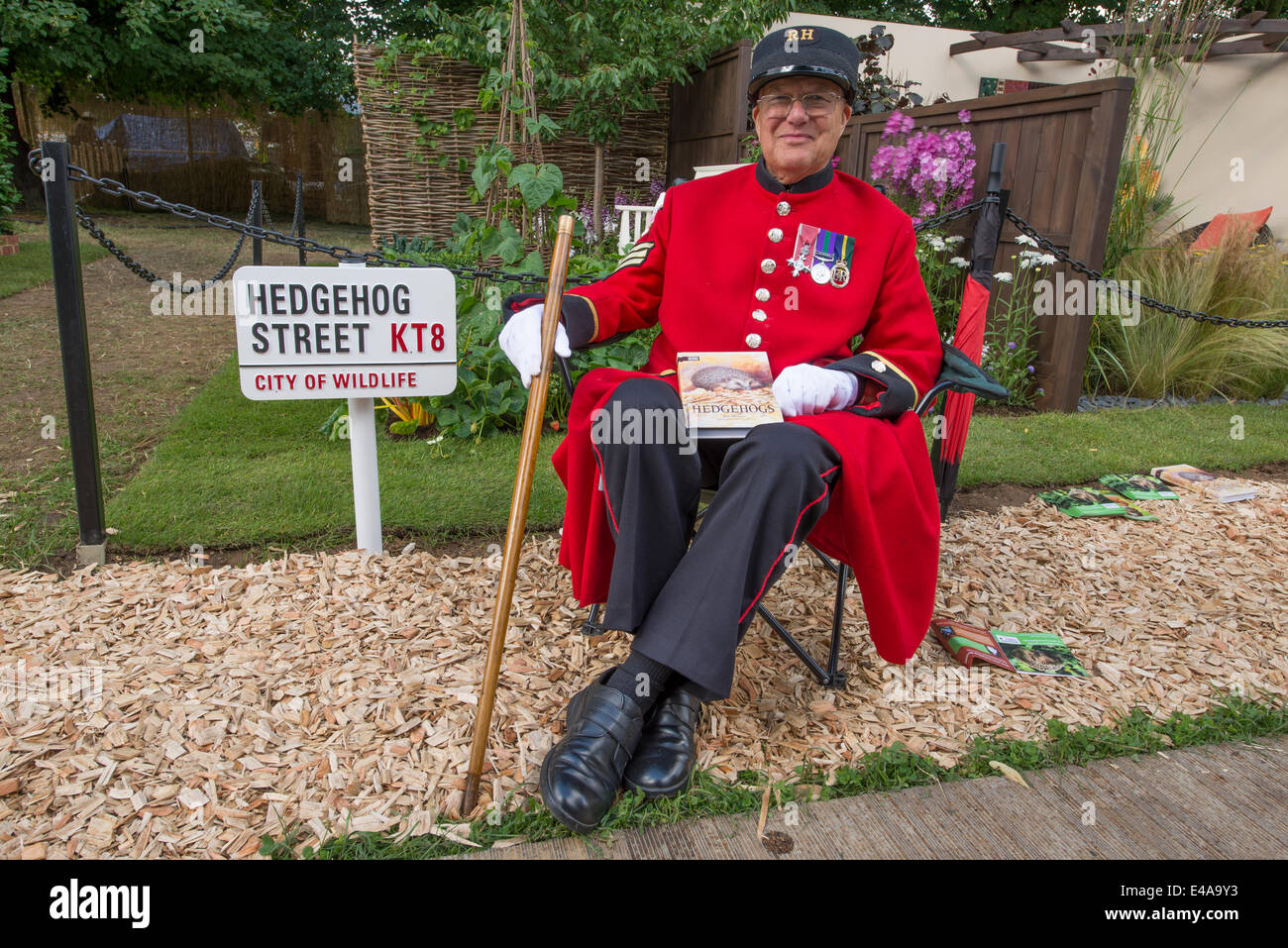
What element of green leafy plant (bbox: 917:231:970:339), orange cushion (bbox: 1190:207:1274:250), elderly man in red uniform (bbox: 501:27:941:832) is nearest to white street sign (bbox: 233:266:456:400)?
elderly man in red uniform (bbox: 501:27:941:832)

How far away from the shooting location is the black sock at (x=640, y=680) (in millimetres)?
1817

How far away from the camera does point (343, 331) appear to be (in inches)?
102

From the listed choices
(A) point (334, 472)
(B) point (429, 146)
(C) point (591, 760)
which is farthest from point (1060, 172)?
(B) point (429, 146)

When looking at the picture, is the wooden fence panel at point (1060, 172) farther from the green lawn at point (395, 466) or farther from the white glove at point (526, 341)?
the white glove at point (526, 341)

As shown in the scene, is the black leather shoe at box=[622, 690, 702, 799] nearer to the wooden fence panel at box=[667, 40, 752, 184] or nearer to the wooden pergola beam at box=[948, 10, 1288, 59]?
the wooden fence panel at box=[667, 40, 752, 184]

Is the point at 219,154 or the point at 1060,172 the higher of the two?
the point at 219,154

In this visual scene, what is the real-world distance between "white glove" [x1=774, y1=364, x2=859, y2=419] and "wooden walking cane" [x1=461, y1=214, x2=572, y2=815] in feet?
1.85

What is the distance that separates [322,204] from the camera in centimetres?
1786

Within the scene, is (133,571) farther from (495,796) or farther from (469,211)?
(469,211)

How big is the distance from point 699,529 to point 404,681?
921 mm

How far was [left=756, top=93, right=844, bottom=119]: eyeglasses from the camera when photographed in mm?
2105

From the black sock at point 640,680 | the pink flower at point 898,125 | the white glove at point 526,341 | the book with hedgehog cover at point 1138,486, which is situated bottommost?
the book with hedgehog cover at point 1138,486

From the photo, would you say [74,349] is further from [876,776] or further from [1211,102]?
[1211,102]

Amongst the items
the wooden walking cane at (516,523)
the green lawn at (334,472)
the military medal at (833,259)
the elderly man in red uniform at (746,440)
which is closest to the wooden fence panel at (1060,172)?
the green lawn at (334,472)
